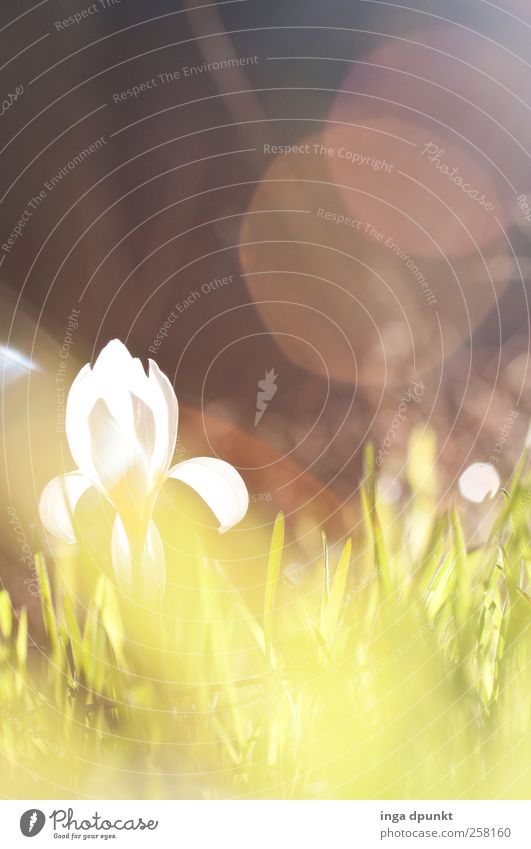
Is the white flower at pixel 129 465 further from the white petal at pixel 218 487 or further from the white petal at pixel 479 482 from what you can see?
the white petal at pixel 479 482

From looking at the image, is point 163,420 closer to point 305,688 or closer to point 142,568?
point 142,568

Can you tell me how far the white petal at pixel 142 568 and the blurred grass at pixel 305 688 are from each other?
0.04ft

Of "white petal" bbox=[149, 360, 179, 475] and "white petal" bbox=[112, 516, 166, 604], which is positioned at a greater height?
"white petal" bbox=[149, 360, 179, 475]

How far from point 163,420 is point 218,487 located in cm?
8

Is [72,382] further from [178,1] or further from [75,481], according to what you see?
[178,1]

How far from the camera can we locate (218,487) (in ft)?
1.92

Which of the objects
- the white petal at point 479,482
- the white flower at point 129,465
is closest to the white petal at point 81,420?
the white flower at point 129,465

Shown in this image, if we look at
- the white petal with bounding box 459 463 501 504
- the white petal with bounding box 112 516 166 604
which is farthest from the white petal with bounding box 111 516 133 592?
the white petal with bounding box 459 463 501 504

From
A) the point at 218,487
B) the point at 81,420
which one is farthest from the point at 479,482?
the point at 81,420

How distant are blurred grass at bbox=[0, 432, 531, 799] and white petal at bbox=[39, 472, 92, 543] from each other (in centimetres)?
3

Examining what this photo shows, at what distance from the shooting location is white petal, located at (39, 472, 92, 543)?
57 centimetres

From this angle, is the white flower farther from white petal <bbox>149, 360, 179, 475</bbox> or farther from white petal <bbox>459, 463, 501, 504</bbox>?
white petal <bbox>459, 463, 501, 504</bbox>

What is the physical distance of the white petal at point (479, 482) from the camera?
589 millimetres
